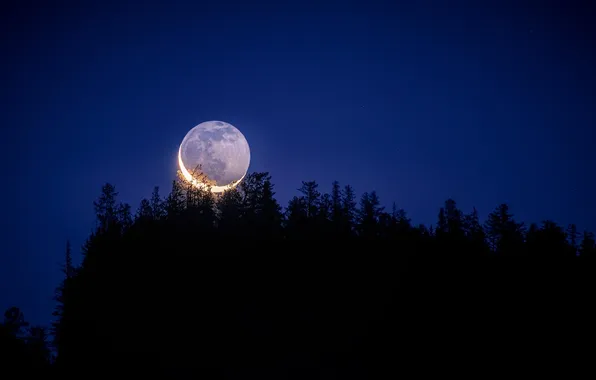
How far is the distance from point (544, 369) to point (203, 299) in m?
31.1

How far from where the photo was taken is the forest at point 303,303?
34.6 m

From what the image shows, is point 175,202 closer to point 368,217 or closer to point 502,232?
point 368,217

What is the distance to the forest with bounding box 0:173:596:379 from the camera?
3462cm

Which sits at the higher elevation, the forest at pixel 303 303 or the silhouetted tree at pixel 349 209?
the silhouetted tree at pixel 349 209

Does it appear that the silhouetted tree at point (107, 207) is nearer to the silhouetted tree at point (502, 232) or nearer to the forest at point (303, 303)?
the forest at point (303, 303)

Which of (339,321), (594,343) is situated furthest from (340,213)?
(594,343)

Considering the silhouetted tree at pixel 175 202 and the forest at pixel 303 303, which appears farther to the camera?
the silhouetted tree at pixel 175 202

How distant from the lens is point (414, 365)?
1403 inches

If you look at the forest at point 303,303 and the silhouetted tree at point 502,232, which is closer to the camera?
the forest at point 303,303

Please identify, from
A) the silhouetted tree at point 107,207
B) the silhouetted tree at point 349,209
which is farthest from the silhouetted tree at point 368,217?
the silhouetted tree at point 107,207

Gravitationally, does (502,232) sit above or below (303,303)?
above

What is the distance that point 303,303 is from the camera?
38.7 meters

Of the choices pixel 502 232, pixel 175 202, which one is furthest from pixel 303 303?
pixel 502 232

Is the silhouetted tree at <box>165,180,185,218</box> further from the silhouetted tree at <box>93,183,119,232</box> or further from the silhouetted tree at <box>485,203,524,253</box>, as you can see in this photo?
the silhouetted tree at <box>485,203,524,253</box>
